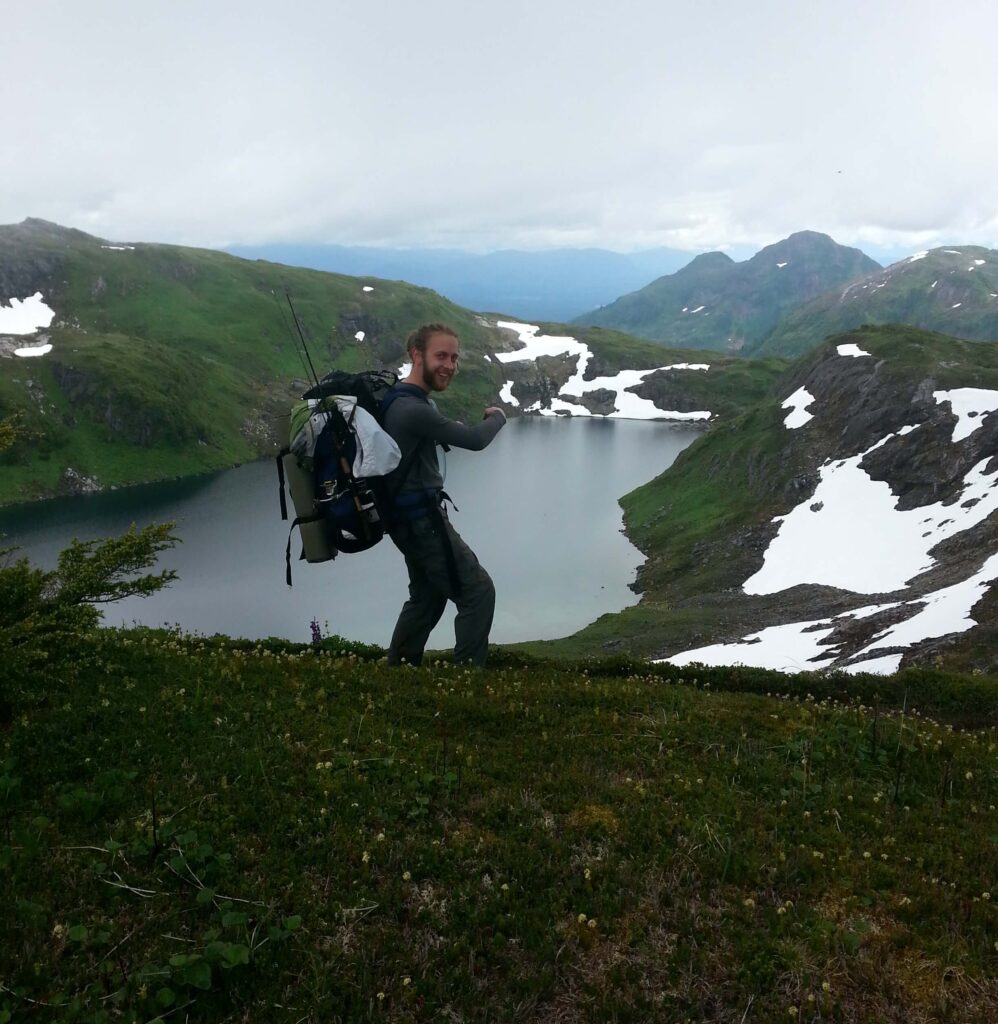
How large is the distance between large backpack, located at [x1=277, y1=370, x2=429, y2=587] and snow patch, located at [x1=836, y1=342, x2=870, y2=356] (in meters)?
110

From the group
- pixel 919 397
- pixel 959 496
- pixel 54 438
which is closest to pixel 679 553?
pixel 959 496

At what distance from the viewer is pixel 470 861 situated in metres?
5.83

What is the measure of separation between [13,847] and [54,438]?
572 ft

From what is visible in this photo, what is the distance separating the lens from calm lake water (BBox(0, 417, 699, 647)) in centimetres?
6662

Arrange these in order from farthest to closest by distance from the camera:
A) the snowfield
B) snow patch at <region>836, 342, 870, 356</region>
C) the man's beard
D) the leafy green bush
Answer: snow patch at <region>836, 342, 870, 356</region>, the snowfield, the man's beard, the leafy green bush

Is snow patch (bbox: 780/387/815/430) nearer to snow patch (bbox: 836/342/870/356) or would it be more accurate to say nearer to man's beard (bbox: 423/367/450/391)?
snow patch (bbox: 836/342/870/356)

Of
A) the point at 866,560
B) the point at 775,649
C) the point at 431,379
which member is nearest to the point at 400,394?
the point at 431,379

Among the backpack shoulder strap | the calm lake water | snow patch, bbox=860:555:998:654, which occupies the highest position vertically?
the backpack shoulder strap

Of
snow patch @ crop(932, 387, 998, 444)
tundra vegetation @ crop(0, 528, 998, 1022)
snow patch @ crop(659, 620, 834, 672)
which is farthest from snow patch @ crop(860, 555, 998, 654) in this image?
snow patch @ crop(932, 387, 998, 444)

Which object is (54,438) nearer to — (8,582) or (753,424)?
(753,424)

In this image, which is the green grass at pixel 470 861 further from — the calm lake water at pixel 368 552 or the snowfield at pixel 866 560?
the calm lake water at pixel 368 552

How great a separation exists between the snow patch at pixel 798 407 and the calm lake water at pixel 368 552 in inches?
1142

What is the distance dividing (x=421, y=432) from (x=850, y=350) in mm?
113759

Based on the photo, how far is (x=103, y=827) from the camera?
5645 mm
